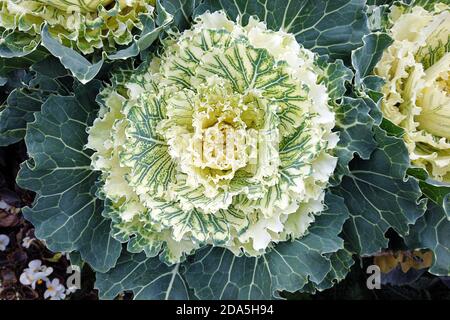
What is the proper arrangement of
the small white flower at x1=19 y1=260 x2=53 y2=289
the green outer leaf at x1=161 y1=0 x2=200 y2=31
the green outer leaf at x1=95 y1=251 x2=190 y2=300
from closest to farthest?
the green outer leaf at x1=161 y1=0 x2=200 y2=31 → the green outer leaf at x1=95 y1=251 x2=190 y2=300 → the small white flower at x1=19 y1=260 x2=53 y2=289

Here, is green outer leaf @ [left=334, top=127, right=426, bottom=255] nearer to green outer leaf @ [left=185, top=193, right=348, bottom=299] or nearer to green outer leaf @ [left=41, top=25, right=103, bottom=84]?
green outer leaf @ [left=185, top=193, right=348, bottom=299]

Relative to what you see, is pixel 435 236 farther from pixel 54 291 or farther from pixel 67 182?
pixel 54 291

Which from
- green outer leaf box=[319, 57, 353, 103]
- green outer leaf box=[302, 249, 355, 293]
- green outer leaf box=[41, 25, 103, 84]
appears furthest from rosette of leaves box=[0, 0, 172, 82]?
green outer leaf box=[302, 249, 355, 293]

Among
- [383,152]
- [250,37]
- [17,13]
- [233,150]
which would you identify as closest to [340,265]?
[383,152]

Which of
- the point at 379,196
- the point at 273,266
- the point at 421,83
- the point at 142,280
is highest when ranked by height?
the point at 421,83

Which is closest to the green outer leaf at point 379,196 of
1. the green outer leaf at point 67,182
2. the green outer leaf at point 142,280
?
the green outer leaf at point 142,280

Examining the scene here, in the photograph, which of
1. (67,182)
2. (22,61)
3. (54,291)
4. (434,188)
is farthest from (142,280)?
(434,188)

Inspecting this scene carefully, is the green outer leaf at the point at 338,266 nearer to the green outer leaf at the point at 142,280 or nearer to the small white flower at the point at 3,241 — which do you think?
the green outer leaf at the point at 142,280
